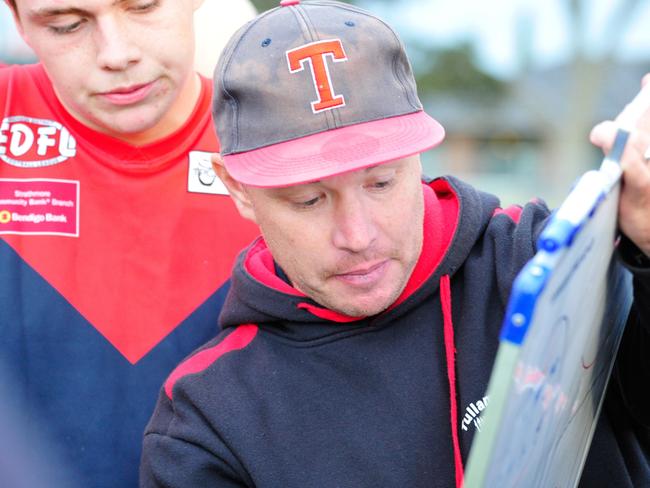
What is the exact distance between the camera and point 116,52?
7.19ft

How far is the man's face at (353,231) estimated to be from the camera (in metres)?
1.73

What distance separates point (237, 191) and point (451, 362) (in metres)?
0.59

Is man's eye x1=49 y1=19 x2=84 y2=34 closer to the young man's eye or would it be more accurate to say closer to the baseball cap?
the young man's eye

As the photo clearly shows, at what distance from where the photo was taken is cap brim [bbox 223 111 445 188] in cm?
169

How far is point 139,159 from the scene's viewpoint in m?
2.48

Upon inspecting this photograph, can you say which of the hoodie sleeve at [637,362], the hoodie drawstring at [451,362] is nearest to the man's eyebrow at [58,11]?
the hoodie drawstring at [451,362]

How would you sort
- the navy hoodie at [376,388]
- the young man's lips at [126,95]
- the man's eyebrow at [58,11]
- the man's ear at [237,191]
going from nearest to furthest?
the navy hoodie at [376,388] < the man's ear at [237,191] < the man's eyebrow at [58,11] < the young man's lips at [126,95]

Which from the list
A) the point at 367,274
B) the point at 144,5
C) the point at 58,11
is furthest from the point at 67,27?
the point at 367,274

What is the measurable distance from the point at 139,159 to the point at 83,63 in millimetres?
327

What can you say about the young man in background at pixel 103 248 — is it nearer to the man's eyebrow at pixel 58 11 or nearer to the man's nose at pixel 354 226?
the man's eyebrow at pixel 58 11

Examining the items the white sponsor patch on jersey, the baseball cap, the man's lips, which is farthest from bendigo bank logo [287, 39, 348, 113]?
the white sponsor patch on jersey

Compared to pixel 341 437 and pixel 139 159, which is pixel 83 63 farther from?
pixel 341 437

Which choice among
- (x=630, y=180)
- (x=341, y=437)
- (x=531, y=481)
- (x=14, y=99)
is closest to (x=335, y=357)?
(x=341, y=437)

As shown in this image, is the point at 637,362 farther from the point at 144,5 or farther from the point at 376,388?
the point at 144,5
